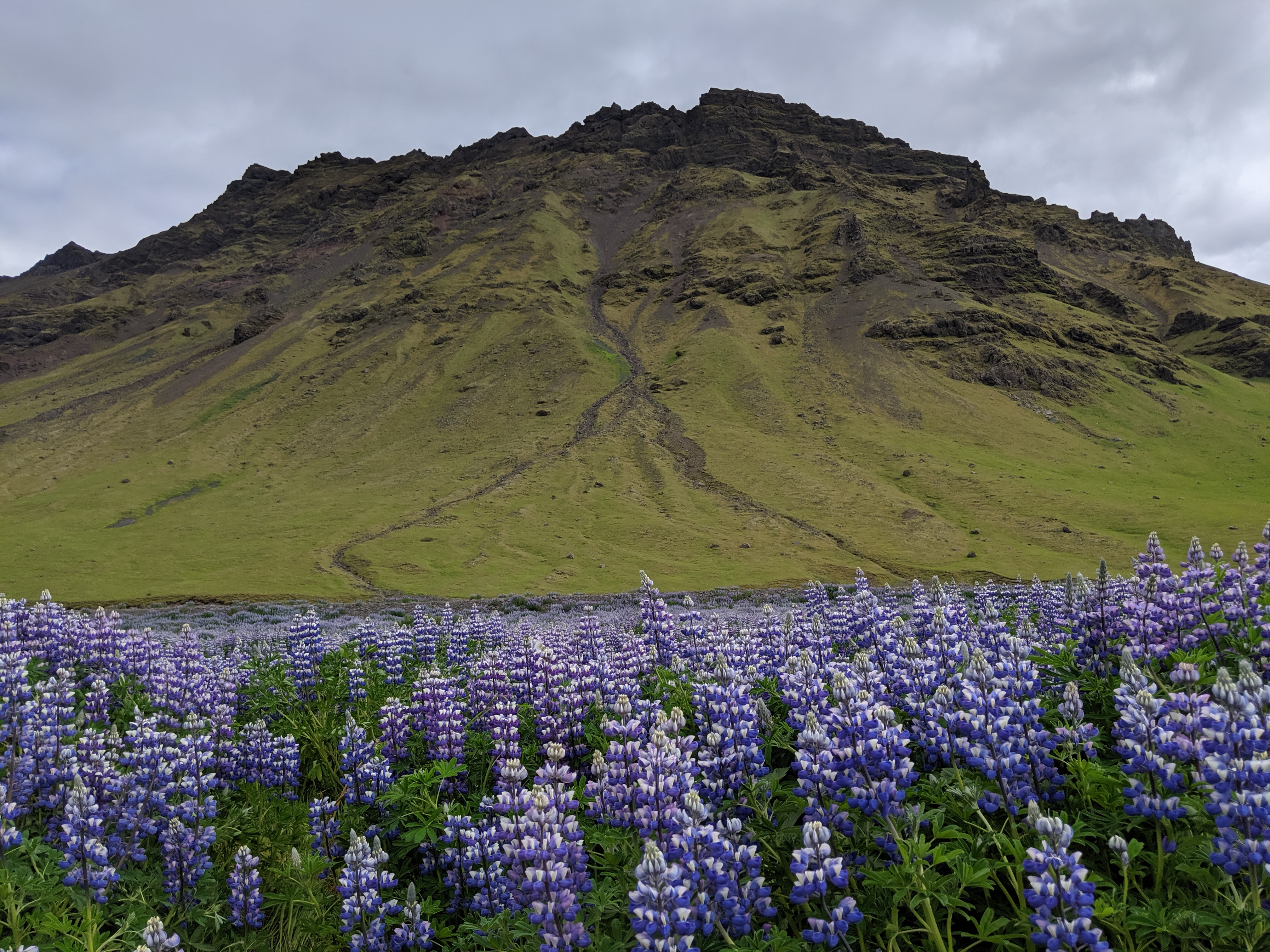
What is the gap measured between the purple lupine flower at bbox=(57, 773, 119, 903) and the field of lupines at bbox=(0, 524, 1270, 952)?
25mm

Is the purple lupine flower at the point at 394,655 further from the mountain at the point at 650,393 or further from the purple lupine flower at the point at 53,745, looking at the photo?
the mountain at the point at 650,393

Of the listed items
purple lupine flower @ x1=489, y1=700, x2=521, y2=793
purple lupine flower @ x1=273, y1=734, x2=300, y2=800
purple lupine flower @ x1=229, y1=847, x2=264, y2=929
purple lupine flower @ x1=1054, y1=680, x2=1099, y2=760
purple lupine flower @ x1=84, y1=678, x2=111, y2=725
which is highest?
purple lupine flower @ x1=1054, y1=680, x2=1099, y2=760

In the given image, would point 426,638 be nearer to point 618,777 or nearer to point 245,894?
point 245,894

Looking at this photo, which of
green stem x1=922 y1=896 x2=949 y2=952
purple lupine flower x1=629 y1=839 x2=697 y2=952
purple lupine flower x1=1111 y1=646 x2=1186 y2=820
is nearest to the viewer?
purple lupine flower x1=629 y1=839 x2=697 y2=952

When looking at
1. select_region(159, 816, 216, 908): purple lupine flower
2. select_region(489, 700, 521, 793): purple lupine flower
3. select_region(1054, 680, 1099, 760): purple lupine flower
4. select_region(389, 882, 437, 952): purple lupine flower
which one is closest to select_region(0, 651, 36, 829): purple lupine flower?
select_region(159, 816, 216, 908): purple lupine flower

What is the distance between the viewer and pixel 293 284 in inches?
5910

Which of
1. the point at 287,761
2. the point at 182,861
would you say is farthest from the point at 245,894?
the point at 287,761

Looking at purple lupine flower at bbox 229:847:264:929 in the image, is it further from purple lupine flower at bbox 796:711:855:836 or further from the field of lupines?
purple lupine flower at bbox 796:711:855:836

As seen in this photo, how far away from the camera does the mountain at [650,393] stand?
175ft

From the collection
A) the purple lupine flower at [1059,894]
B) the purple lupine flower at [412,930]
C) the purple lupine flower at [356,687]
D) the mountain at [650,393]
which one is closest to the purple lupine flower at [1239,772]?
the purple lupine flower at [1059,894]

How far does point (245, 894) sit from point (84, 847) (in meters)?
1.15

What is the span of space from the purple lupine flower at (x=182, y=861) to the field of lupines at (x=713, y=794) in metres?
0.02

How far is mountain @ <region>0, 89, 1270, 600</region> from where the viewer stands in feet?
175

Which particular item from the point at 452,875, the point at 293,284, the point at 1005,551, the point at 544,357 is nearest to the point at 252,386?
the point at 544,357
